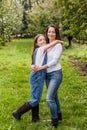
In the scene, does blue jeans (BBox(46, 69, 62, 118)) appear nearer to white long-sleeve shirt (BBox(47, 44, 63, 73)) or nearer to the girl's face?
white long-sleeve shirt (BBox(47, 44, 63, 73))

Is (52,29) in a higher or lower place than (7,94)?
higher

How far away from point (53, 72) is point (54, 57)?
0.43 m

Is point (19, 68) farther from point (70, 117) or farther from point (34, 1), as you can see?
point (34, 1)

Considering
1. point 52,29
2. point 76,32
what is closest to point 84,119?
point 52,29

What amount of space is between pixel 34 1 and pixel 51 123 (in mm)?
86486

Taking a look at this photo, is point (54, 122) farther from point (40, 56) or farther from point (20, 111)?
point (40, 56)

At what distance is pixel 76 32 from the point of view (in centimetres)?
2662

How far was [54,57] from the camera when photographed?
926cm

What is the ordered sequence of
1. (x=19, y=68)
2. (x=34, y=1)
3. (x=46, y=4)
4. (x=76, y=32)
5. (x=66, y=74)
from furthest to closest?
1. (x=34, y=1)
2. (x=46, y=4)
3. (x=76, y=32)
4. (x=19, y=68)
5. (x=66, y=74)

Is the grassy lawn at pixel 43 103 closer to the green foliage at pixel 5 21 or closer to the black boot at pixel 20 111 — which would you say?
the black boot at pixel 20 111

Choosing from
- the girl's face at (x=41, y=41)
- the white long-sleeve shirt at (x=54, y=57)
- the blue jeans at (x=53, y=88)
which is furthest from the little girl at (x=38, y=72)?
the blue jeans at (x=53, y=88)

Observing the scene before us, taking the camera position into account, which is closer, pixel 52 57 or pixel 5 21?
pixel 52 57

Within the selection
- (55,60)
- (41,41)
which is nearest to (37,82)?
(55,60)

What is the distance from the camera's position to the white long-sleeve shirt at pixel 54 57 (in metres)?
9.23
